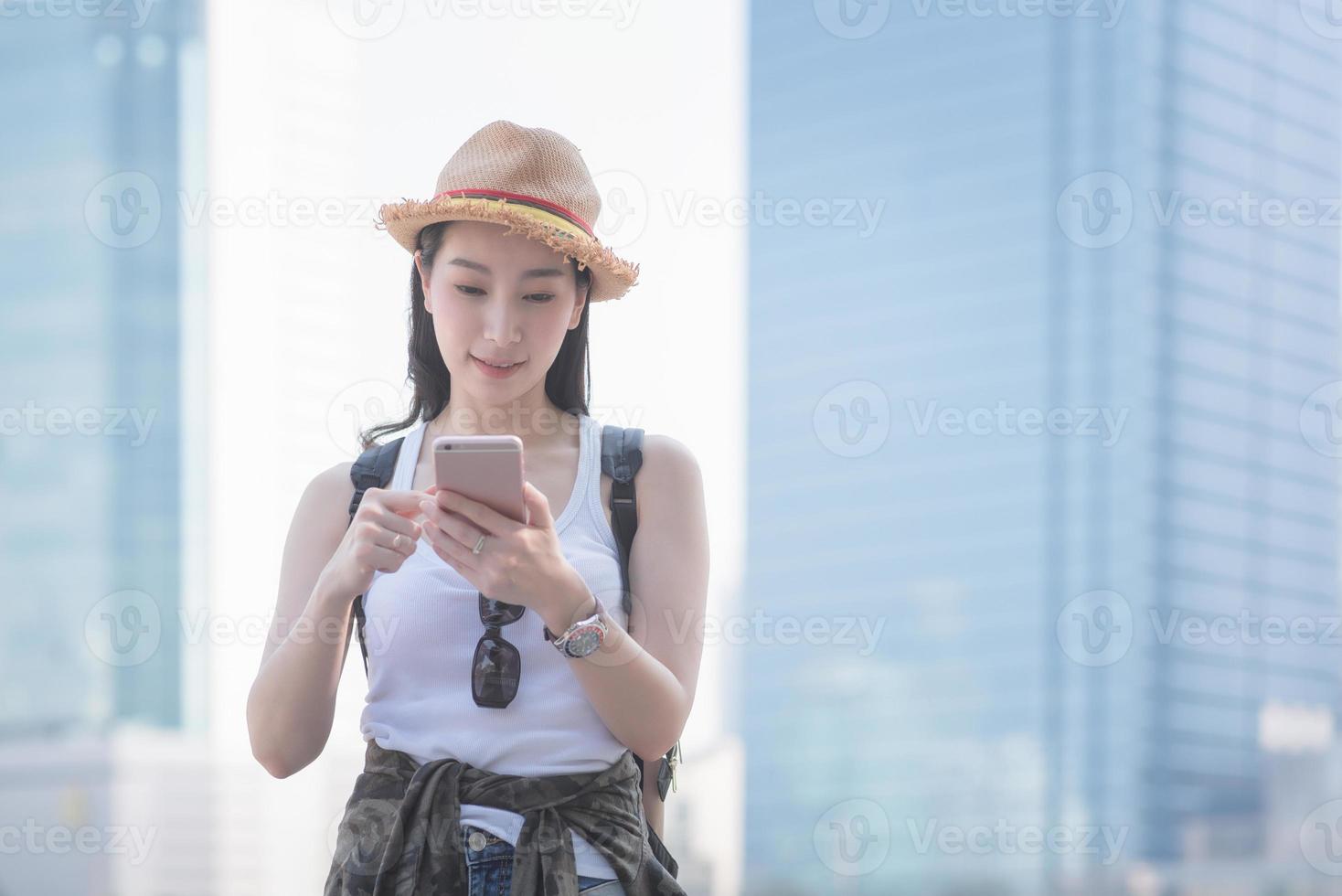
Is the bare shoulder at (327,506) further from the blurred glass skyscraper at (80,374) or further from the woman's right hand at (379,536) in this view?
the blurred glass skyscraper at (80,374)

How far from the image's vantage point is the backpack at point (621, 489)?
1.69m

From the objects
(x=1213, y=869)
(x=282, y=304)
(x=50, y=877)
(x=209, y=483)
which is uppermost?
(x=282, y=304)

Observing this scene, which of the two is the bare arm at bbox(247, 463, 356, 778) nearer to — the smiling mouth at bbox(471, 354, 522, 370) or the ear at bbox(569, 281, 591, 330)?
the smiling mouth at bbox(471, 354, 522, 370)

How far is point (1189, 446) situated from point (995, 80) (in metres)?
21.3

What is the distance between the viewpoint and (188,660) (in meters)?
33.6

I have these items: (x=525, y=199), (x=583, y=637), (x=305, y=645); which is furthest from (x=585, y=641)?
(x=525, y=199)

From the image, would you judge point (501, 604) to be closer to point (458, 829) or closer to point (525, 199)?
point (458, 829)

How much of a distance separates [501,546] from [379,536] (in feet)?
0.49

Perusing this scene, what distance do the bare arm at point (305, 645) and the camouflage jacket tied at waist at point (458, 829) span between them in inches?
3.6

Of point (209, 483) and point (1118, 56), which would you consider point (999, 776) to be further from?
point (209, 483)

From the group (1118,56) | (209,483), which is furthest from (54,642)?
(1118,56)

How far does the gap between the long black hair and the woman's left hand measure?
412mm

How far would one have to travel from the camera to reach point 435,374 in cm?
188

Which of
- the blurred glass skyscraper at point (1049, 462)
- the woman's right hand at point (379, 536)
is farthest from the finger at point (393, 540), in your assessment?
the blurred glass skyscraper at point (1049, 462)
